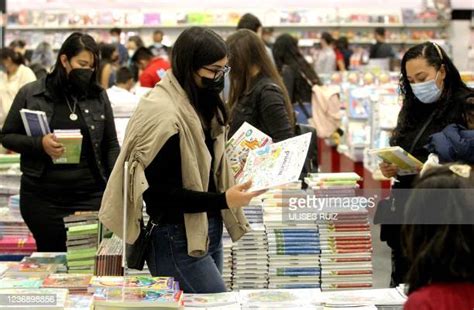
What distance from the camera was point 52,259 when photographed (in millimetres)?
4191

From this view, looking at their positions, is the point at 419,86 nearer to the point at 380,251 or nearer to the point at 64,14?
the point at 380,251

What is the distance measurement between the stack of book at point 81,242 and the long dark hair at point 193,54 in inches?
52.3

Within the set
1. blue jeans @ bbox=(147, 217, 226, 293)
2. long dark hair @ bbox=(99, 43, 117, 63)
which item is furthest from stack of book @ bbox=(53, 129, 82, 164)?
long dark hair @ bbox=(99, 43, 117, 63)

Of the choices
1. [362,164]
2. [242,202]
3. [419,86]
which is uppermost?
[419,86]

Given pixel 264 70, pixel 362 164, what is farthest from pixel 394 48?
pixel 264 70

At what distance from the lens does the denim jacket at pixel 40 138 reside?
4242mm

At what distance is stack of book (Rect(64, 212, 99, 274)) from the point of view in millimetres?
4180

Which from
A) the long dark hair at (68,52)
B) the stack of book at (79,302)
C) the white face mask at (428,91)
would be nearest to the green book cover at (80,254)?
the long dark hair at (68,52)

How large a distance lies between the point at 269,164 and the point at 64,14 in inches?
418

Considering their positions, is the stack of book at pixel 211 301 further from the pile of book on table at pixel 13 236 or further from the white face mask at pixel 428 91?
the pile of book on table at pixel 13 236

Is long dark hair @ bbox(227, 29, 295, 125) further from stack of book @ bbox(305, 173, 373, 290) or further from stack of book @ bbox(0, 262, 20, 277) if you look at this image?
stack of book @ bbox(0, 262, 20, 277)

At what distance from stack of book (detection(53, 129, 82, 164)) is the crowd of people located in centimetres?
4

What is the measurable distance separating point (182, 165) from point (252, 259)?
1.29 meters

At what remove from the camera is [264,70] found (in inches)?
184
